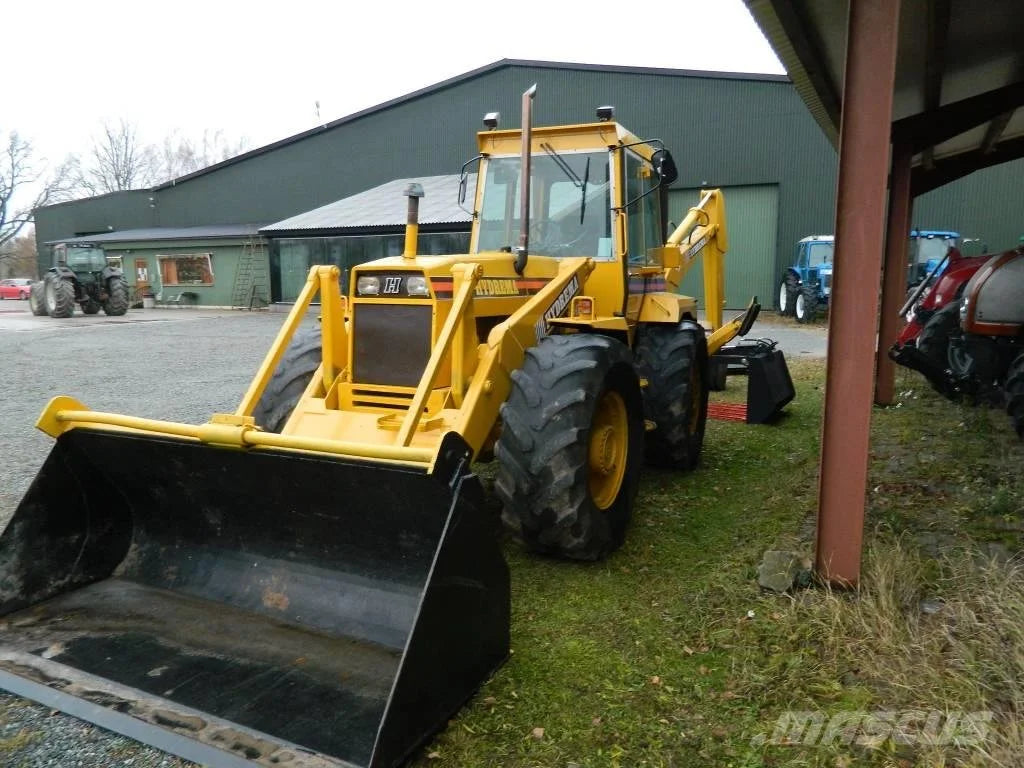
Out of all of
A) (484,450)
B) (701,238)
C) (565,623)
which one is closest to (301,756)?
(565,623)

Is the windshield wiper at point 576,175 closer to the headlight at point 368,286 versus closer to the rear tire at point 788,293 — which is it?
the headlight at point 368,286

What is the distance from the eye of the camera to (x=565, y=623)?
366 centimetres

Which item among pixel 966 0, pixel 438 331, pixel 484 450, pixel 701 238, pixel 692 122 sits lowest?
pixel 484 450

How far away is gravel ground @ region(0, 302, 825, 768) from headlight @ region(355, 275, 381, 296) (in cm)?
246

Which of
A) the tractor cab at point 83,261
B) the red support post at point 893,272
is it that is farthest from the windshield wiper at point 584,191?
the tractor cab at point 83,261

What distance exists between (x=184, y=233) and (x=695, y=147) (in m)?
20.0

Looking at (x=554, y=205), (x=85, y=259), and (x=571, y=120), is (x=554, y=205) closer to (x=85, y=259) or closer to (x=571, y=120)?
(x=571, y=120)

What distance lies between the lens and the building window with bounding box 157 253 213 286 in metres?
29.0

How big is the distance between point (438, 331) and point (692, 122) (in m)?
20.1

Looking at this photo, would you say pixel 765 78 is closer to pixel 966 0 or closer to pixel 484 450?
pixel 966 0

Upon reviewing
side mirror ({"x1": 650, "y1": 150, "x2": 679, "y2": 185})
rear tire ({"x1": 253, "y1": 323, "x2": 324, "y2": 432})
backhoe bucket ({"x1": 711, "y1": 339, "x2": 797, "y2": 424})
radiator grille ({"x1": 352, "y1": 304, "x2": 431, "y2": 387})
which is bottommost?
backhoe bucket ({"x1": 711, "y1": 339, "x2": 797, "y2": 424})

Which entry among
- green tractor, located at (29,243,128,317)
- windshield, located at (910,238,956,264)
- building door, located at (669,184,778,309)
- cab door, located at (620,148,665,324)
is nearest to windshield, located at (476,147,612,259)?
cab door, located at (620,148,665,324)

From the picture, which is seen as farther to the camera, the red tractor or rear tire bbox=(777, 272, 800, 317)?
rear tire bbox=(777, 272, 800, 317)

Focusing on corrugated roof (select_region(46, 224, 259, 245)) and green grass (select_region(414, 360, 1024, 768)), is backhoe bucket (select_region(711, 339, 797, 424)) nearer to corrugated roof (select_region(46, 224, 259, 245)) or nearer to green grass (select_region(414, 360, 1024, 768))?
green grass (select_region(414, 360, 1024, 768))
